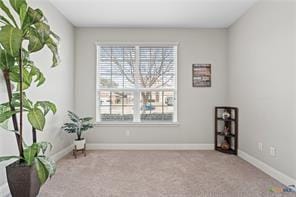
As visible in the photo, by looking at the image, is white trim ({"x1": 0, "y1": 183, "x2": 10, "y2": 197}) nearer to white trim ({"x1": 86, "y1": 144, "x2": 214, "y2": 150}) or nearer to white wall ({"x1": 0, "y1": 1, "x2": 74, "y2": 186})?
white wall ({"x1": 0, "y1": 1, "x2": 74, "y2": 186})

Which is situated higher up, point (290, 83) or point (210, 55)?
point (210, 55)

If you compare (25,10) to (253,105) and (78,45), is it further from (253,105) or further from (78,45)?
(253,105)

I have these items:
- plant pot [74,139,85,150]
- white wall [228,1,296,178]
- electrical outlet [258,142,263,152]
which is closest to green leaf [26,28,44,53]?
plant pot [74,139,85,150]

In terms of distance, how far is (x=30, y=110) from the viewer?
1.91 meters

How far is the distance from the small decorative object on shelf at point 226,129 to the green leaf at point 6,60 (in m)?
3.57

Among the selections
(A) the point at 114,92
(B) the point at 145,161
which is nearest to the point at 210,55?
(A) the point at 114,92

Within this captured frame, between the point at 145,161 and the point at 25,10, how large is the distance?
269cm

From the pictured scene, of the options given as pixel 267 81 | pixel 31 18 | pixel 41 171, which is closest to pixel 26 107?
pixel 41 171

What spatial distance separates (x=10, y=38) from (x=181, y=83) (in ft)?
10.8

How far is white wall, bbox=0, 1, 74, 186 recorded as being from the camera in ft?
7.96

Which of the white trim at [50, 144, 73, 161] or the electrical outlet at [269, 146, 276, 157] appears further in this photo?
the white trim at [50, 144, 73, 161]

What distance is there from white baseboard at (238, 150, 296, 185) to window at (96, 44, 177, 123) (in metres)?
1.53

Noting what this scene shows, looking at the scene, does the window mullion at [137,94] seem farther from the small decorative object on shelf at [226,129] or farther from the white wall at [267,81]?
the white wall at [267,81]

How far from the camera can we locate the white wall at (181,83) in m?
4.43
